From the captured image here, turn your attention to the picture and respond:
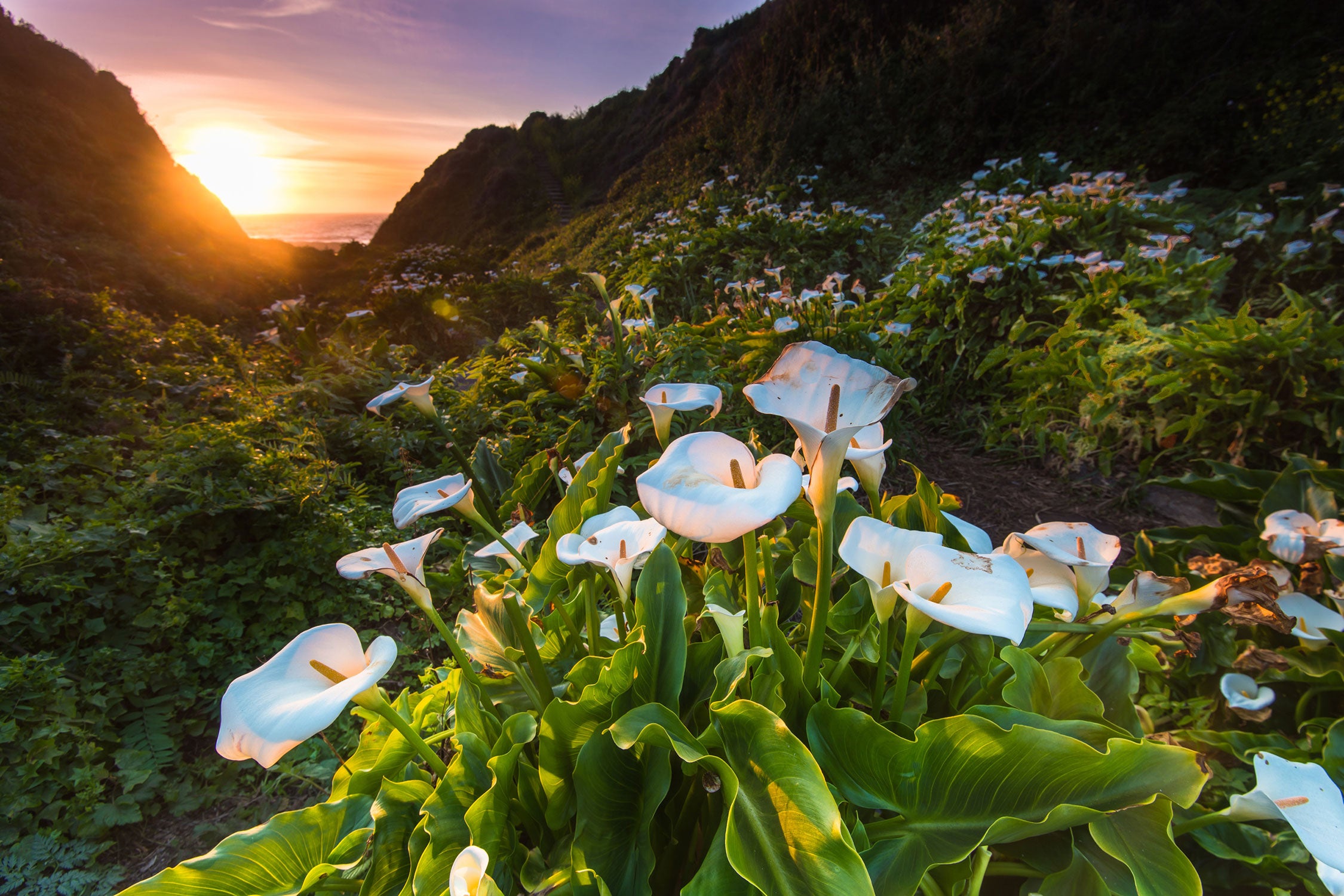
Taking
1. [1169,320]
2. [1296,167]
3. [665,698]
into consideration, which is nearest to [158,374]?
[665,698]

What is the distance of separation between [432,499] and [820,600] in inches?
28.2

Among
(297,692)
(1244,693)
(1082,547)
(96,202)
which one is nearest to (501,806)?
(297,692)

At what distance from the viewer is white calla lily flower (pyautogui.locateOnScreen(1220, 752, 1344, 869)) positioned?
69 centimetres

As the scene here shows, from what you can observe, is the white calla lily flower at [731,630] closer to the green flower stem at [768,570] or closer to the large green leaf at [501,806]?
the green flower stem at [768,570]

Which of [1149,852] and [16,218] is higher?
[16,218]

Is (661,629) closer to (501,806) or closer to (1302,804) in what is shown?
(501,806)

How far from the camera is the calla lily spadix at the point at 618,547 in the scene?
34.0 inches

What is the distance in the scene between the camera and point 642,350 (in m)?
3.06

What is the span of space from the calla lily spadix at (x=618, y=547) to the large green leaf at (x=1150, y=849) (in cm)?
64

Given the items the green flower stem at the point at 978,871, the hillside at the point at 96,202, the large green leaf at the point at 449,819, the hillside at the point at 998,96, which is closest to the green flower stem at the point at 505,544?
the large green leaf at the point at 449,819

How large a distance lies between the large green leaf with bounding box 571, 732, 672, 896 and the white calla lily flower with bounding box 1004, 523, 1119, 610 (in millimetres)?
640

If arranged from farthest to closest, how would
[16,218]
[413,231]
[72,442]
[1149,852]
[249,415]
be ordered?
[413,231]
[16,218]
[249,415]
[72,442]
[1149,852]

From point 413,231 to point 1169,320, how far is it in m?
25.7

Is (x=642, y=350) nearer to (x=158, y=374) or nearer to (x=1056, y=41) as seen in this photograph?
(x=158, y=374)
